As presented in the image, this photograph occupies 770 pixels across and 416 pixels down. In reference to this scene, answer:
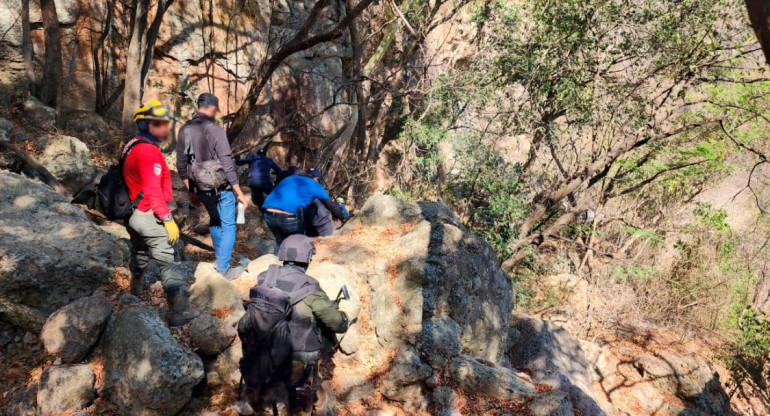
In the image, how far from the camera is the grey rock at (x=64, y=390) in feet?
12.1

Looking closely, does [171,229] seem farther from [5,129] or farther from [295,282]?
[5,129]

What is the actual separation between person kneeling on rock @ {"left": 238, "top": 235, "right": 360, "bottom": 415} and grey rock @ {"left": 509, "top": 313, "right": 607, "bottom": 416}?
5755 millimetres

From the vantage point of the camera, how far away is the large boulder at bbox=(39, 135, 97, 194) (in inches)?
284

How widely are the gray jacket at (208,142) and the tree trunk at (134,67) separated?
4039 mm

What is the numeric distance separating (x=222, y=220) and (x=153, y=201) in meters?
1.22

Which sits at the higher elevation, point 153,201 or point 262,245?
point 153,201

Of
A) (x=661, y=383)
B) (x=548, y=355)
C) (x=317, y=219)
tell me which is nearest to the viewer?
(x=317, y=219)

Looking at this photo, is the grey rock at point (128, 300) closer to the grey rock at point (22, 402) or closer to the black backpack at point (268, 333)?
the grey rock at point (22, 402)

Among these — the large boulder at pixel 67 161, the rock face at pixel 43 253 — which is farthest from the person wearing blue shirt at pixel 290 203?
the large boulder at pixel 67 161

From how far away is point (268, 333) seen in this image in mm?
3697

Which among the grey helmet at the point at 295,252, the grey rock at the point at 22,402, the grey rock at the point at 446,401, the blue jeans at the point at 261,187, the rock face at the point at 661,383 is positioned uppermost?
the grey helmet at the point at 295,252

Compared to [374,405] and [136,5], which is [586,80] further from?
[136,5]

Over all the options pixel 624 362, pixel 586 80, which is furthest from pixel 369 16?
pixel 624 362

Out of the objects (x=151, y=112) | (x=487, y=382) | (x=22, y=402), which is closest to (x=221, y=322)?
(x=22, y=402)
